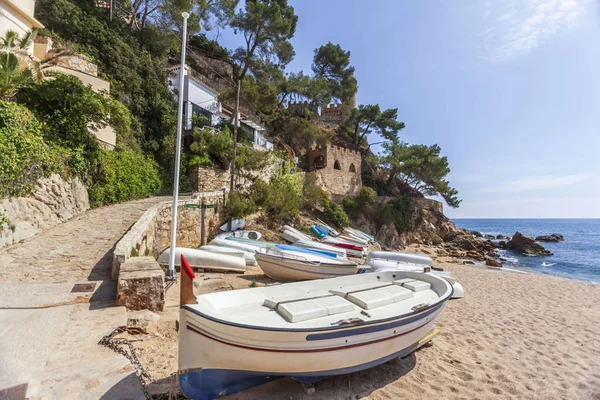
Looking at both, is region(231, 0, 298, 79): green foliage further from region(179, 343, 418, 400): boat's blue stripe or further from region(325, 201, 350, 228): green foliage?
region(179, 343, 418, 400): boat's blue stripe

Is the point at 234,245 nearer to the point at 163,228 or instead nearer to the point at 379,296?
the point at 163,228

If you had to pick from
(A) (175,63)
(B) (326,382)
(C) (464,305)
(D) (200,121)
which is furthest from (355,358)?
(A) (175,63)

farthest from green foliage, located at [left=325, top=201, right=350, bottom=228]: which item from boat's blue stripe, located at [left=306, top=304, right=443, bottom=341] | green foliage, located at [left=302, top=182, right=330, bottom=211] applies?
boat's blue stripe, located at [left=306, top=304, right=443, bottom=341]

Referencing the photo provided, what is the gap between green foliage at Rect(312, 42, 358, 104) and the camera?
3903 centimetres

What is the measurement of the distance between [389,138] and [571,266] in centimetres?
2120

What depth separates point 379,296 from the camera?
418 cm

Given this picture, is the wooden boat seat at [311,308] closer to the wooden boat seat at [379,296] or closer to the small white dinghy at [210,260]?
the wooden boat seat at [379,296]

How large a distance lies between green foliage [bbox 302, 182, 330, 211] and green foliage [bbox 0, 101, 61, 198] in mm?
15427

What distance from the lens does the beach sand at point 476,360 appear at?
3496 mm

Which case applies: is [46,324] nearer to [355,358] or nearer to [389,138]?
[355,358]

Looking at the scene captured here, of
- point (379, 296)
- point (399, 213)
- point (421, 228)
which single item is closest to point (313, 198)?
point (399, 213)

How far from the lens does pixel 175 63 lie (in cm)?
2409

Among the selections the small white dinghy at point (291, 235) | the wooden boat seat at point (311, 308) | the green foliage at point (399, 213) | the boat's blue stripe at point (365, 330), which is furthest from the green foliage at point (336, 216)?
the wooden boat seat at point (311, 308)

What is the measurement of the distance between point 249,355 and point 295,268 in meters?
5.71
